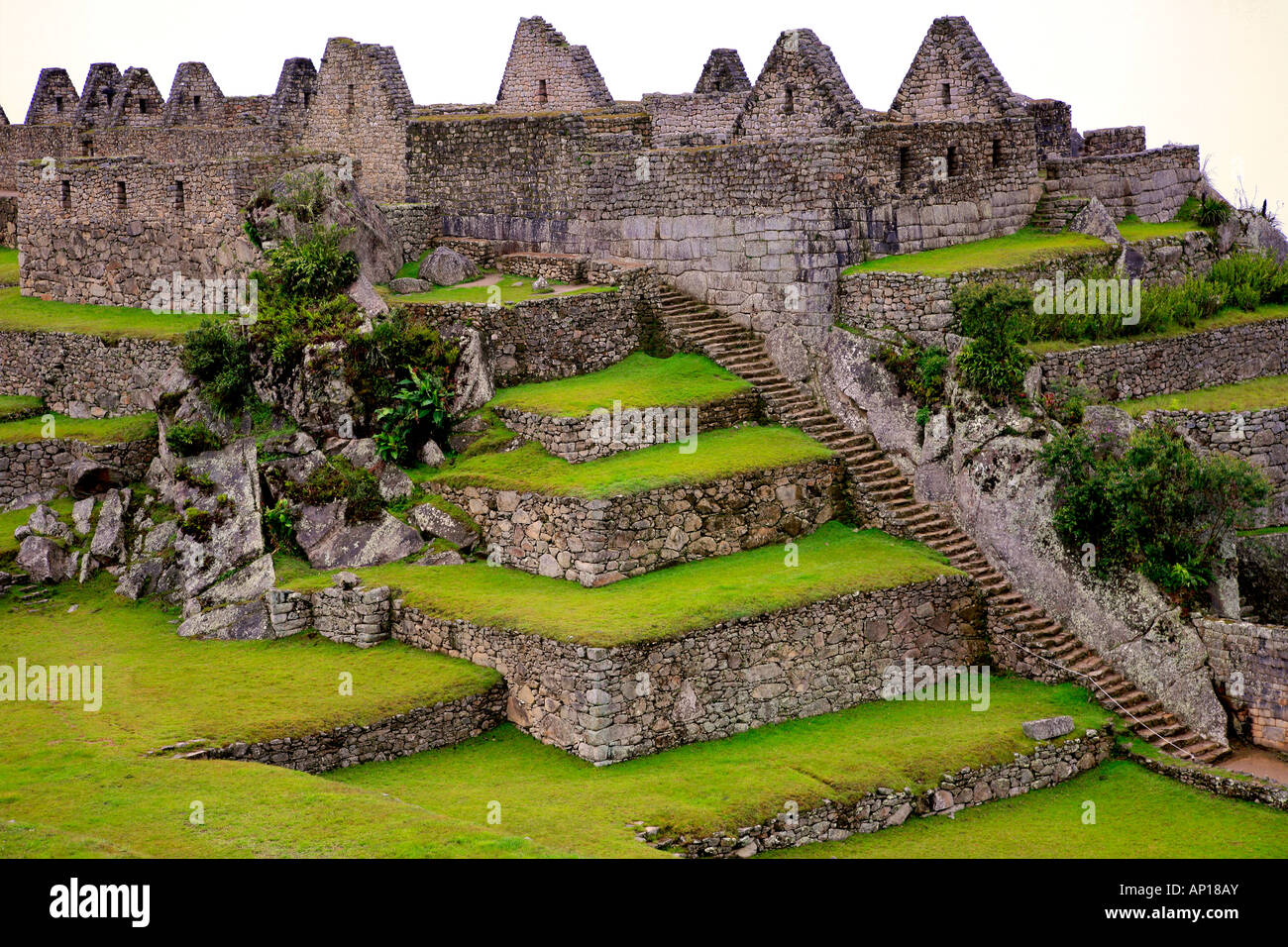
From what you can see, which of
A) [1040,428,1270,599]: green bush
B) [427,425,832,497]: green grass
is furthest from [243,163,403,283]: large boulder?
[1040,428,1270,599]: green bush

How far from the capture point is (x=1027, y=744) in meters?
22.6

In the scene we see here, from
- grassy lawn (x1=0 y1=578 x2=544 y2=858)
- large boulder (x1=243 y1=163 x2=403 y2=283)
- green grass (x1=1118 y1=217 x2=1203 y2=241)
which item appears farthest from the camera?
green grass (x1=1118 y1=217 x2=1203 y2=241)

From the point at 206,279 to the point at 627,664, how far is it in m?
14.6

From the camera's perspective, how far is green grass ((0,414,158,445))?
29922 millimetres

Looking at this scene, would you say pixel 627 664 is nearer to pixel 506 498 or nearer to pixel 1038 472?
pixel 506 498

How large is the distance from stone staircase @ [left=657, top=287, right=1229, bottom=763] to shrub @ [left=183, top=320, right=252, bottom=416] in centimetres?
734

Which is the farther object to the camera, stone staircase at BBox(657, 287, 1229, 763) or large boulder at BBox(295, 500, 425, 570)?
large boulder at BBox(295, 500, 425, 570)

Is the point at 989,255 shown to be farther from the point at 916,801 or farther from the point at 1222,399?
the point at 916,801

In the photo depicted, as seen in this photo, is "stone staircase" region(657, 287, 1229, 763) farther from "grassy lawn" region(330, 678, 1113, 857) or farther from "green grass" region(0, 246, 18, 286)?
"green grass" region(0, 246, 18, 286)

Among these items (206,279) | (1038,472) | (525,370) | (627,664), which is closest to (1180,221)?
(1038,472)

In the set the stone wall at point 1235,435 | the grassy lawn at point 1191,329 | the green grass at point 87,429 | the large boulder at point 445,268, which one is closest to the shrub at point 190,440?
the green grass at point 87,429

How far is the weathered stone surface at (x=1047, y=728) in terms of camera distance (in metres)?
22.7

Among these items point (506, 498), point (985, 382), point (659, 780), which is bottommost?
point (659, 780)
